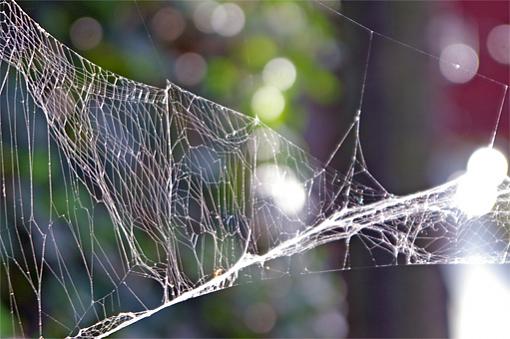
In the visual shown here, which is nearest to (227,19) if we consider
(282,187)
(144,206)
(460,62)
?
(282,187)

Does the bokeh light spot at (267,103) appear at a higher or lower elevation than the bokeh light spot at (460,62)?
lower

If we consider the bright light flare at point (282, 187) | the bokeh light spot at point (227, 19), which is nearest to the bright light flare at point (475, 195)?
the bright light flare at point (282, 187)

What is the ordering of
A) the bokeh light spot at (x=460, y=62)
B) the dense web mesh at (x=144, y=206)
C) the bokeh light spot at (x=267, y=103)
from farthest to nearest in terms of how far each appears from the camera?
the bokeh light spot at (x=460, y=62) < the bokeh light spot at (x=267, y=103) < the dense web mesh at (x=144, y=206)

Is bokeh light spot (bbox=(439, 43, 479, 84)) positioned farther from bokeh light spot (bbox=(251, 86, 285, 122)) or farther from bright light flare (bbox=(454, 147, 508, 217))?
bright light flare (bbox=(454, 147, 508, 217))

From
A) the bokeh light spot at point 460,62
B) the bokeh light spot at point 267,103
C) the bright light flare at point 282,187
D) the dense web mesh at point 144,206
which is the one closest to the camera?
the dense web mesh at point 144,206

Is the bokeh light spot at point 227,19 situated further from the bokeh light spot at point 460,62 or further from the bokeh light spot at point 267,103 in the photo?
the bokeh light spot at point 460,62

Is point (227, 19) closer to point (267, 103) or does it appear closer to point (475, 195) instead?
Result: point (267, 103)

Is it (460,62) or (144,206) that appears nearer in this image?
(144,206)

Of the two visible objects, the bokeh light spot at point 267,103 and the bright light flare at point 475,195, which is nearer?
the bright light flare at point 475,195
